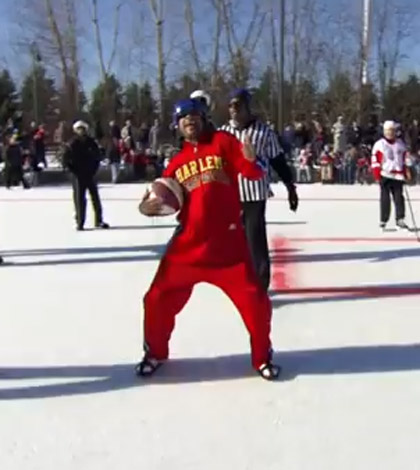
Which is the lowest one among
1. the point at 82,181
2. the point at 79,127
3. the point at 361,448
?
the point at 361,448

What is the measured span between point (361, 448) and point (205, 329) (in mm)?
1890

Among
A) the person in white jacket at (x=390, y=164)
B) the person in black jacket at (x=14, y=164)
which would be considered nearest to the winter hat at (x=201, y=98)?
the person in white jacket at (x=390, y=164)

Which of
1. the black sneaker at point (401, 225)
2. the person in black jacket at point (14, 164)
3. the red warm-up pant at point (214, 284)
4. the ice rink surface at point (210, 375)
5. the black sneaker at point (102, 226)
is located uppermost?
the person in black jacket at point (14, 164)

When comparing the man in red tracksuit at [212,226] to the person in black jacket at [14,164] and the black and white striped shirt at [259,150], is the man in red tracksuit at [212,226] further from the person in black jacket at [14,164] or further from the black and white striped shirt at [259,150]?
the person in black jacket at [14,164]

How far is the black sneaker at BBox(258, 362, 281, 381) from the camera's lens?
13.1 ft

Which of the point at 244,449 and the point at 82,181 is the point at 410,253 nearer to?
the point at 82,181

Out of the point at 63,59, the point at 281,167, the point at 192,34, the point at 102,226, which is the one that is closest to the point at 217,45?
the point at 192,34

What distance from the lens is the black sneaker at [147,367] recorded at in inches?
160

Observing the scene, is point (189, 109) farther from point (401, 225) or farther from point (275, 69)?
point (275, 69)

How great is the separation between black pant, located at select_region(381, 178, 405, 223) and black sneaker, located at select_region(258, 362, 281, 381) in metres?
5.97

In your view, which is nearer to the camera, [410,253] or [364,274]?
[364,274]

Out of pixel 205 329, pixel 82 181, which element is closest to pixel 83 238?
pixel 82 181

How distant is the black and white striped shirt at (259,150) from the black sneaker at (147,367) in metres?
1.40

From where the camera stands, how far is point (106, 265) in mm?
7441
